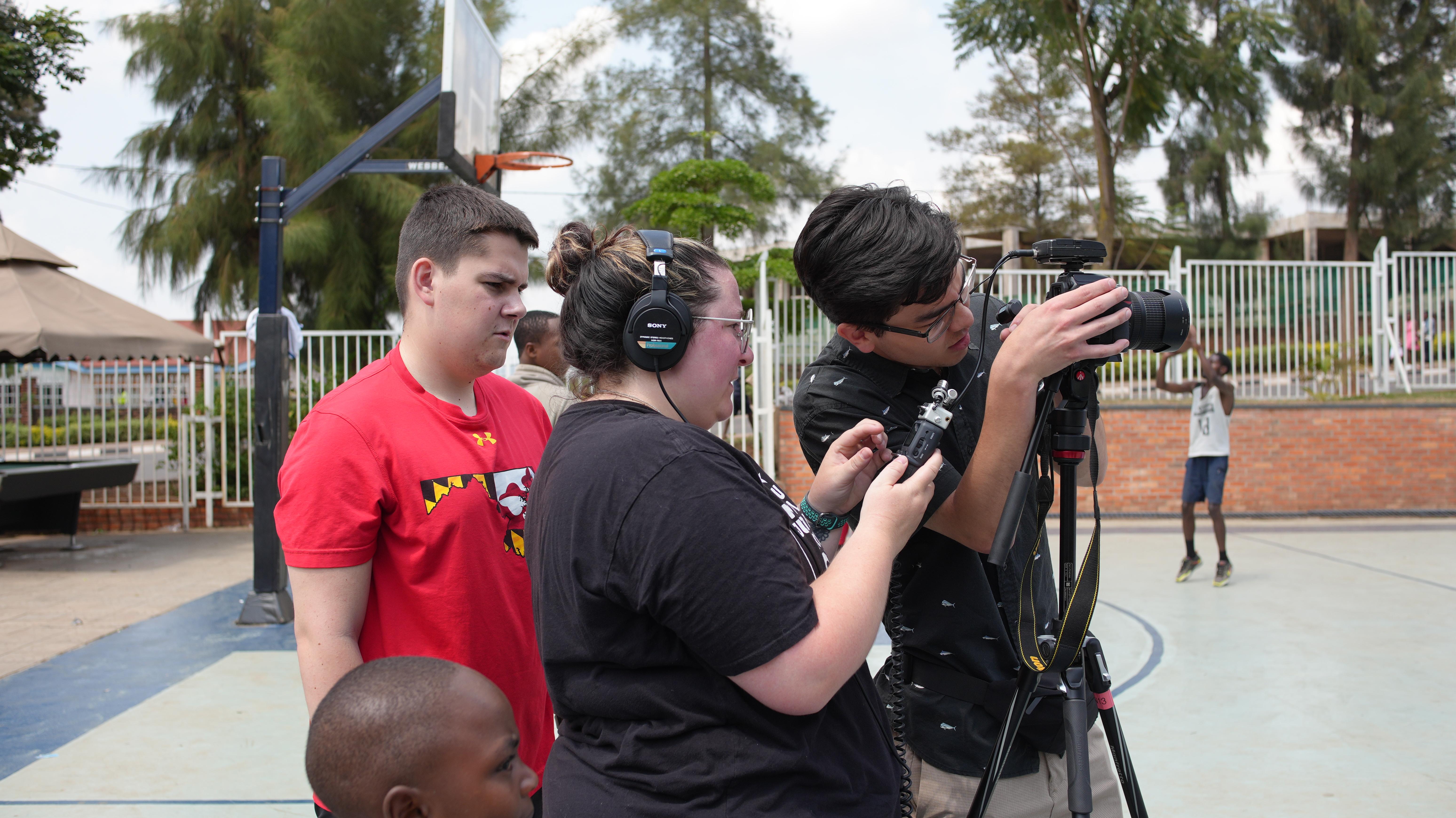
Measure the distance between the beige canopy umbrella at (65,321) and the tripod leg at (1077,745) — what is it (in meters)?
8.94

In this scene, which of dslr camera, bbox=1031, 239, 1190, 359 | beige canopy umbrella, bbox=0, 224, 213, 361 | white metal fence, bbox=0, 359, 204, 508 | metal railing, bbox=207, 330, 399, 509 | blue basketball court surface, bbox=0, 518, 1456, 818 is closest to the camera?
dslr camera, bbox=1031, 239, 1190, 359

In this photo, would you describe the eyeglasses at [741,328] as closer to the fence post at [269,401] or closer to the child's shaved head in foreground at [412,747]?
the child's shaved head in foreground at [412,747]

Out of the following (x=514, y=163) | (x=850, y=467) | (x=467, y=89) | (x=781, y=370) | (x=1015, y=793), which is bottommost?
(x=1015, y=793)

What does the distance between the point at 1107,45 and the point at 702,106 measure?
9.52 metres

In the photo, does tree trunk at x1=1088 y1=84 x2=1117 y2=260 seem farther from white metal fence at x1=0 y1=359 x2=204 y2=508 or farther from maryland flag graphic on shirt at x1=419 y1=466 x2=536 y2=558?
maryland flag graphic on shirt at x1=419 y1=466 x2=536 y2=558

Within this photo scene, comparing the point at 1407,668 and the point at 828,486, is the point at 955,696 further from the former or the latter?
the point at 1407,668

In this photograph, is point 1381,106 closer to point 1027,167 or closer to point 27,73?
point 1027,167

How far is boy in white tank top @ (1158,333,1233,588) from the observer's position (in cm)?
704

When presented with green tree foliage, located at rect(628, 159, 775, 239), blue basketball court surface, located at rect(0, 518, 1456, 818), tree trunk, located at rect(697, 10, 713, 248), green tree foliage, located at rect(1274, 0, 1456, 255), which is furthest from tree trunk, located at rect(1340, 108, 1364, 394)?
blue basketball court surface, located at rect(0, 518, 1456, 818)

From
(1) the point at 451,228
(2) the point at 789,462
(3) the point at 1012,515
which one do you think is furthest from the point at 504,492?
(2) the point at 789,462

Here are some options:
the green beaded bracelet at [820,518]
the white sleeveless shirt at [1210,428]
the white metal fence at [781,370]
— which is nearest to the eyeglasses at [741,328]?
the green beaded bracelet at [820,518]

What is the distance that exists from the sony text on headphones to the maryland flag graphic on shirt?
1.83 feet

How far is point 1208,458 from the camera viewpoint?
7.23m

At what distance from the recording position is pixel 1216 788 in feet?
11.3
